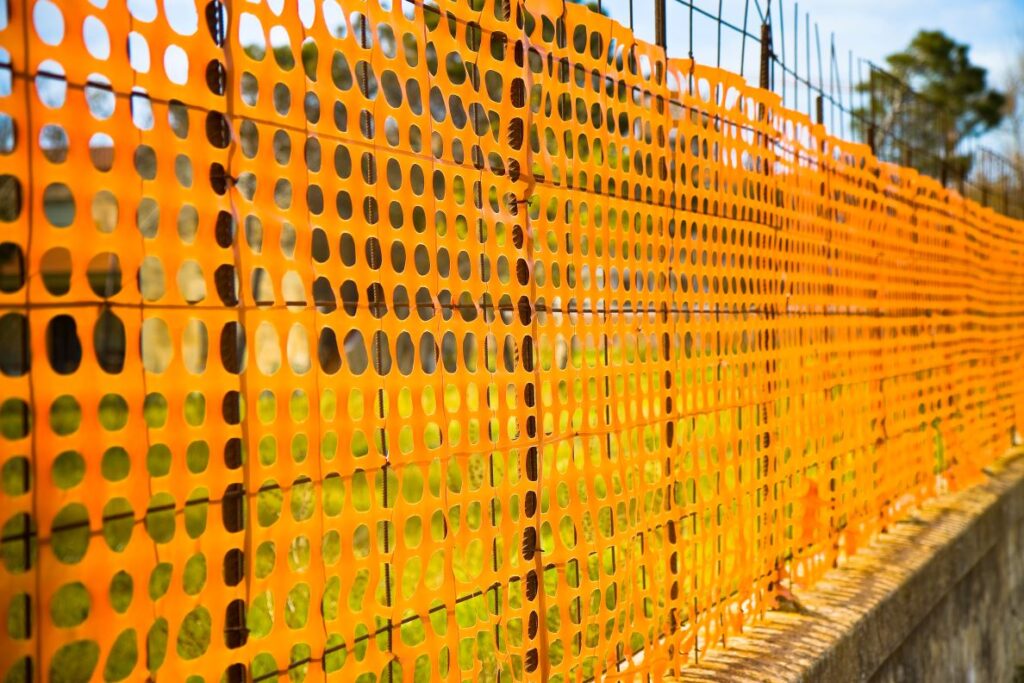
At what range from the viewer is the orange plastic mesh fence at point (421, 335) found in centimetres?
172

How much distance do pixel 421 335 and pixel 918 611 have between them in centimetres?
406

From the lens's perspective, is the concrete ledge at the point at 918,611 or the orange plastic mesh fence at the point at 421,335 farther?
the concrete ledge at the point at 918,611

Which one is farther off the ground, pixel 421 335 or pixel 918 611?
pixel 421 335

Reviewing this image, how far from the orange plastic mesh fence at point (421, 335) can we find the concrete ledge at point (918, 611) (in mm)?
178

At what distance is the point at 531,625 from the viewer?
9.29 feet

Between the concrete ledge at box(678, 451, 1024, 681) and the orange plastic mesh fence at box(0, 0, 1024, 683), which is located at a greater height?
the orange plastic mesh fence at box(0, 0, 1024, 683)

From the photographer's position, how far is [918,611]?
532 centimetres

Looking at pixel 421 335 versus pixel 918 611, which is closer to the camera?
pixel 421 335

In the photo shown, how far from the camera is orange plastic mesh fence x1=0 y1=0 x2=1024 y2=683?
1723mm

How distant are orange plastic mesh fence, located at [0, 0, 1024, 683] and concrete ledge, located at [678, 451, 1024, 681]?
0.59ft

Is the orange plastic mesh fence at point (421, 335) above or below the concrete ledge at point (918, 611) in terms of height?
above

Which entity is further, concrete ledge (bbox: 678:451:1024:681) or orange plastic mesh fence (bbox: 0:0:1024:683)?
concrete ledge (bbox: 678:451:1024:681)

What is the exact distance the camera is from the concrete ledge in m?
3.99

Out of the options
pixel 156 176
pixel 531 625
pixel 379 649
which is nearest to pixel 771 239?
pixel 531 625
